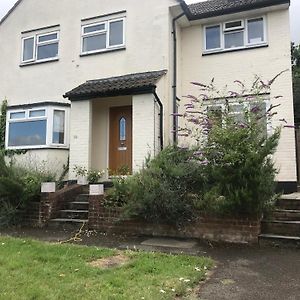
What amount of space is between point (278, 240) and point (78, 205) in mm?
5115

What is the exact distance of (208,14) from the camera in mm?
12938

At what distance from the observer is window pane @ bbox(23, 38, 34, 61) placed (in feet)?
47.7

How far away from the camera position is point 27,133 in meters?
12.7

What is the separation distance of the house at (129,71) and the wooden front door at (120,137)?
0.11ft

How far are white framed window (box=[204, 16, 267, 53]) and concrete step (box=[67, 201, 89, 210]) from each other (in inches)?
275

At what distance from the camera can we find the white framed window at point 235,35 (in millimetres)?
12531

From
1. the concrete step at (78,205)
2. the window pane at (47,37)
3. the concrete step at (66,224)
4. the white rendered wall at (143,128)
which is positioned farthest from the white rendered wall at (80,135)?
the window pane at (47,37)

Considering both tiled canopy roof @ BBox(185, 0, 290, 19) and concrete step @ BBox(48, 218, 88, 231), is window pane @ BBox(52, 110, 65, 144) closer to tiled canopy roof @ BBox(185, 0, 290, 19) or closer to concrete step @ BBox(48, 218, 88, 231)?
concrete step @ BBox(48, 218, 88, 231)

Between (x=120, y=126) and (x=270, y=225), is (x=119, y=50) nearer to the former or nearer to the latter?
(x=120, y=126)

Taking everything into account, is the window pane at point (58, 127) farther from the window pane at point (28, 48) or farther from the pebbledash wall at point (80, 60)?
the window pane at point (28, 48)

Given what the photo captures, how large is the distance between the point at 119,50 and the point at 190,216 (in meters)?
7.36

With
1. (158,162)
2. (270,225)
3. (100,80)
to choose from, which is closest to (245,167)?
(270,225)

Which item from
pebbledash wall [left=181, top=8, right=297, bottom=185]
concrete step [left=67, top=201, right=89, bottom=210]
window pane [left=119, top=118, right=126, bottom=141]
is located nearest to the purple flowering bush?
concrete step [left=67, top=201, right=89, bottom=210]

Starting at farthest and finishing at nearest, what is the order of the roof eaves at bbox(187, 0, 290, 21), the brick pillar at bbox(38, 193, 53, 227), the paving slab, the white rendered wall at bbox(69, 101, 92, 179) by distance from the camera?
the roof eaves at bbox(187, 0, 290, 21) → the white rendered wall at bbox(69, 101, 92, 179) → the brick pillar at bbox(38, 193, 53, 227) → the paving slab
